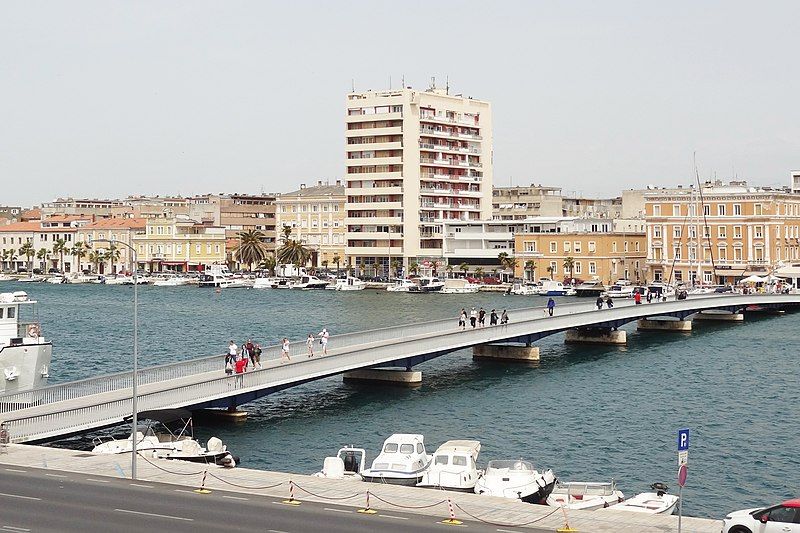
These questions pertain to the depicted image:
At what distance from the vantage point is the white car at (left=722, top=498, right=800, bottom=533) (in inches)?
1075

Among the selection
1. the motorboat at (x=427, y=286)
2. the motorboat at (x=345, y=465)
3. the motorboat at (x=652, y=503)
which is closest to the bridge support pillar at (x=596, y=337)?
the motorboat at (x=345, y=465)

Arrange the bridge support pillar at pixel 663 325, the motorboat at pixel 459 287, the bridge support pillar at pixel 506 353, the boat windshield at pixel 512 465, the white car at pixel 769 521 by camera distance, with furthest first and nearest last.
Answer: the motorboat at pixel 459 287
the bridge support pillar at pixel 663 325
the bridge support pillar at pixel 506 353
the boat windshield at pixel 512 465
the white car at pixel 769 521

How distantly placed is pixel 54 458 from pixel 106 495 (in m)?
6.73

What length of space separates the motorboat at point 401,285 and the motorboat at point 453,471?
457 ft

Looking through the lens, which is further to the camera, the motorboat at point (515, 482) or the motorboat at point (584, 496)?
the motorboat at point (515, 482)

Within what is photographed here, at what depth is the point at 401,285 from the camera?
18338 cm

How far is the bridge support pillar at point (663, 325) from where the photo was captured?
111869 mm

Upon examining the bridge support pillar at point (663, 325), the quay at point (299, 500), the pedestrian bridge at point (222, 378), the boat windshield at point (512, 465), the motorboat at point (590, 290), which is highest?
the motorboat at point (590, 290)

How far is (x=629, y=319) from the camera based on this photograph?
97.8 metres

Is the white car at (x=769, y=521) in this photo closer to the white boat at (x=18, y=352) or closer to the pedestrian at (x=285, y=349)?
the pedestrian at (x=285, y=349)

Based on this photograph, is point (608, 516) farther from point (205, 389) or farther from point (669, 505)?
point (205, 389)

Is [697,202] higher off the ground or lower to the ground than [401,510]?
higher

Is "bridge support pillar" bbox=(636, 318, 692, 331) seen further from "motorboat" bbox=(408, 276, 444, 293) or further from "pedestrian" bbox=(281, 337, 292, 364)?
"motorboat" bbox=(408, 276, 444, 293)

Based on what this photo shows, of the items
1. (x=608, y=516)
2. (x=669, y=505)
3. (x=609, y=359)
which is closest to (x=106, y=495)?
(x=608, y=516)
